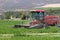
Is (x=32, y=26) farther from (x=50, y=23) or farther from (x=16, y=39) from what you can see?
(x=16, y=39)

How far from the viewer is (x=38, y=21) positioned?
2150 cm

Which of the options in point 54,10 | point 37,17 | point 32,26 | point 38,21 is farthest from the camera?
point 54,10

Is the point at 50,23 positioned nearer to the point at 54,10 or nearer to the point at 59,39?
the point at 59,39

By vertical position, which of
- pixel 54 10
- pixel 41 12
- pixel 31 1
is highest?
pixel 41 12

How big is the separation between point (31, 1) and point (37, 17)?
384 ft

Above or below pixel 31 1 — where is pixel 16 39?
above

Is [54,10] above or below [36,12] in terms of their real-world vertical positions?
below

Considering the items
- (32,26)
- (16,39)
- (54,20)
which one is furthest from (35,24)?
(16,39)

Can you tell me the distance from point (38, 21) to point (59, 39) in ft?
29.1

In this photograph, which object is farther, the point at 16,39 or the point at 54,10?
the point at 54,10

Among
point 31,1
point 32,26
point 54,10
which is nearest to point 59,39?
point 32,26

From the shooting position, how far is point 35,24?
2064cm

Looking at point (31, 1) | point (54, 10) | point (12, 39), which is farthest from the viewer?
point (31, 1)

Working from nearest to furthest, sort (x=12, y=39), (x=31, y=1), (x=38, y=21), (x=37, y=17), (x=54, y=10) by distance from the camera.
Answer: (x=12, y=39) < (x=38, y=21) < (x=37, y=17) < (x=54, y=10) < (x=31, y=1)
